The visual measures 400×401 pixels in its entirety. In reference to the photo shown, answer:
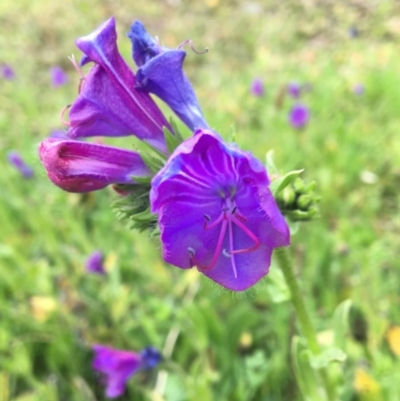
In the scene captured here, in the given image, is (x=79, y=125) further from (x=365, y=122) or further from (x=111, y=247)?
(x=365, y=122)

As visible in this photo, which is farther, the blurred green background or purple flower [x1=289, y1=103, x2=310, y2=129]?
purple flower [x1=289, y1=103, x2=310, y2=129]

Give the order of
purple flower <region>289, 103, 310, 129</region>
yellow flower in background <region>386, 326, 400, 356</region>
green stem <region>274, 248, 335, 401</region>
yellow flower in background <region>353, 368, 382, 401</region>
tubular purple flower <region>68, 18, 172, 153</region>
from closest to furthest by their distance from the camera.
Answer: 1. tubular purple flower <region>68, 18, 172, 153</region>
2. green stem <region>274, 248, 335, 401</region>
3. yellow flower in background <region>353, 368, 382, 401</region>
4. yellow flower in background <region>386, 326, 400, 356</region>
5. purple flower <region>289, 103, 310, 129</region>

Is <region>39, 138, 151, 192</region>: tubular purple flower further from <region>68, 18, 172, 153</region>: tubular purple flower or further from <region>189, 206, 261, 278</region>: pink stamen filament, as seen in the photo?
<region>189, 206, 261, 278</region>: pink stamen filament

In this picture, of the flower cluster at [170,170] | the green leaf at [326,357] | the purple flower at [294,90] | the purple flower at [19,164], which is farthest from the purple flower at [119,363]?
the purple flower at [294,90]

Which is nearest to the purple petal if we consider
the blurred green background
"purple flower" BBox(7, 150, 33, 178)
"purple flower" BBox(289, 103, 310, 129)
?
the blurred green background

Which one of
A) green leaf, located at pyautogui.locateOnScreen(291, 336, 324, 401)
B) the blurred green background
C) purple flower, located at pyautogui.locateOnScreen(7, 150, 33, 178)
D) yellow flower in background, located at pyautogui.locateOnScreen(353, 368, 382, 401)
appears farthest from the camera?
purple flower, located at pyautogui.locateOnScreen(7, 150, 33, 178)

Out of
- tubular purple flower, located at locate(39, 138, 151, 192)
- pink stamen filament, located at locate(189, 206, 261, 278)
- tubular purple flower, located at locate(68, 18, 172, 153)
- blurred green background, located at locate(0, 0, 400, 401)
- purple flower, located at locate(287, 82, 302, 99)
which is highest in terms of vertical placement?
tubular purple flower, located at locate(68, 18, 172, 153)

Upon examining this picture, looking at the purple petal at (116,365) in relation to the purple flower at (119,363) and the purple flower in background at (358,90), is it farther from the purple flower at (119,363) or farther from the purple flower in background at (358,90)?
the purple flower in background at (358,90)
